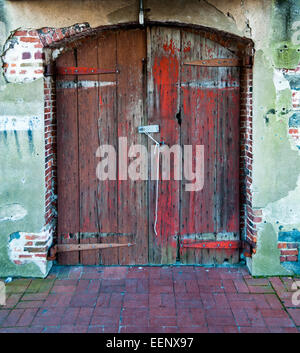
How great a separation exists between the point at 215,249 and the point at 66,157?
1.89 m

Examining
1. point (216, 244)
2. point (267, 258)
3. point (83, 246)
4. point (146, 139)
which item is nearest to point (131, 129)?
point (146, 139)

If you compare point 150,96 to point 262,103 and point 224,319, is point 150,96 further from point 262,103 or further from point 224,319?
point 224,319

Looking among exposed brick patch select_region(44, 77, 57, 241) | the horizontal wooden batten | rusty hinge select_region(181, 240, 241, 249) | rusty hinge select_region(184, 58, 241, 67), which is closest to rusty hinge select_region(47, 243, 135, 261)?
the horizontal wooden batten

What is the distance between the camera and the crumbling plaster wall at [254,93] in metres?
4.29

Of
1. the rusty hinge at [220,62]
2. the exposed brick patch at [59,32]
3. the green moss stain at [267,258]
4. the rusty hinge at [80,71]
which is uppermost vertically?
the exposed brick patch at [59,32]

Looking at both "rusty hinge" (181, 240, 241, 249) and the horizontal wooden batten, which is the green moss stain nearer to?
"rusty hinge" (181, 240, 241, 249)

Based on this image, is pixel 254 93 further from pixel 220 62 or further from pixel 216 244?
pixel 216 244

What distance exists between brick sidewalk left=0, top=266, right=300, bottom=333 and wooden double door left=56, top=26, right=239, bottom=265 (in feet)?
0.88

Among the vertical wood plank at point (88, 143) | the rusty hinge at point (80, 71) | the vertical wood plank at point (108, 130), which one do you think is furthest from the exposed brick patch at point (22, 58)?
the vertical wood plank at point (108, 130)

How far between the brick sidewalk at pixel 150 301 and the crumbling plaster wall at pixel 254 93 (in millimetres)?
337

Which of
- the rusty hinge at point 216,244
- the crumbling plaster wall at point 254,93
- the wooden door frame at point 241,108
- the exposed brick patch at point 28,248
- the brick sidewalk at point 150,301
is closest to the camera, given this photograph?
the brick sidewalk at point 150,301

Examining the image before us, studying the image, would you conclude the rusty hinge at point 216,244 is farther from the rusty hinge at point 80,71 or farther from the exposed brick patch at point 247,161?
the rusty hinge at point 80,71

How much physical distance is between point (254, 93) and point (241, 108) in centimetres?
30

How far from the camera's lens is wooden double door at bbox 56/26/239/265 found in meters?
4.60
